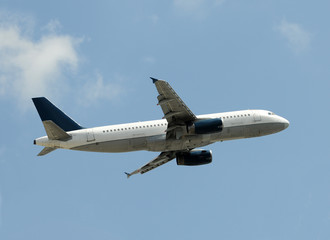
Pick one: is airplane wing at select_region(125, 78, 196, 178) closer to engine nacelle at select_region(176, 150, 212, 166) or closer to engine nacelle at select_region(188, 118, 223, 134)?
engine nacelle at select_region(188, 118, 223, 134)

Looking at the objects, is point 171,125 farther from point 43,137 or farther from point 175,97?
point 43,137

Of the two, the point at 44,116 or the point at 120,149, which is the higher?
the point at 44,116

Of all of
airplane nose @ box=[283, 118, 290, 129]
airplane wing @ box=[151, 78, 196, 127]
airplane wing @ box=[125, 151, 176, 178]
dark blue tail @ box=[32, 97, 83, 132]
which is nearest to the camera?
airplane wing @ box=[151, 78, 196, 127]

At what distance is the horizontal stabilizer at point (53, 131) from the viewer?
5566 cm

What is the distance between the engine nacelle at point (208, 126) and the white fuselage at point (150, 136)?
118cm

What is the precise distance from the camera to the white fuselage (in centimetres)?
5725

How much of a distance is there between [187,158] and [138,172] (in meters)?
6.09

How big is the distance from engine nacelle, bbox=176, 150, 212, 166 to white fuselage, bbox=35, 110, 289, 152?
3.71 metres

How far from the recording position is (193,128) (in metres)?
56.8

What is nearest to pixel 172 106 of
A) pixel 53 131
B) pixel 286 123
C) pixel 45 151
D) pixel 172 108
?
pixel 172 108

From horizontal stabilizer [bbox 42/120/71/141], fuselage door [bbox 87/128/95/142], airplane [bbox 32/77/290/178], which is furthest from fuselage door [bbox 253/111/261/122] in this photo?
horizontal stabilizer [bbox 42/120/71/141]

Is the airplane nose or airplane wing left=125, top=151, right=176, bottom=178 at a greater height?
the airplane nose

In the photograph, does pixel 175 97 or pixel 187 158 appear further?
pixel 187 158

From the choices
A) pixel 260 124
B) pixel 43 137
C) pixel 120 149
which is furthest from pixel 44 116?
pixel 260 124
